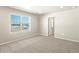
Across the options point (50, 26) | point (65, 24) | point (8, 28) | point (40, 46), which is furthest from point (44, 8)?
point (8, 28)

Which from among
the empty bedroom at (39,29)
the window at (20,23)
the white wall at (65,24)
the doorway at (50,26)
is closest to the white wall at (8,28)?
the empty bedroom at (39,29)

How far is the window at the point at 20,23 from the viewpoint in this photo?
2.31 m

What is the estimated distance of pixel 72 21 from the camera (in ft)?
7.88

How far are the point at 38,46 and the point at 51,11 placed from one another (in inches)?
45.0

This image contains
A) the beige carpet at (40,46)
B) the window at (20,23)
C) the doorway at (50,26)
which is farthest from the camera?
the doorway at (50,26)

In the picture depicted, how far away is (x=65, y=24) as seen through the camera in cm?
248

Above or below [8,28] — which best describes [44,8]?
above

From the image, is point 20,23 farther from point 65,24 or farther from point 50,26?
point 65,24

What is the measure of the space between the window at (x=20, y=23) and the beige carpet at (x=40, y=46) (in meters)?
0.40

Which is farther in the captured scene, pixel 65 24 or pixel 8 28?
pixel 65 24

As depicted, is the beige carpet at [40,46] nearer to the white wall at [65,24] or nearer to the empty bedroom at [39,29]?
the empty bedroom at [39,29]

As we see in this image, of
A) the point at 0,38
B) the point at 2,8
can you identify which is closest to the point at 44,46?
the point at 0,38

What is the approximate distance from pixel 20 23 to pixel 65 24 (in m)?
1.47

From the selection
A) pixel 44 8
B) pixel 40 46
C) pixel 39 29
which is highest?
pixel 44 8
